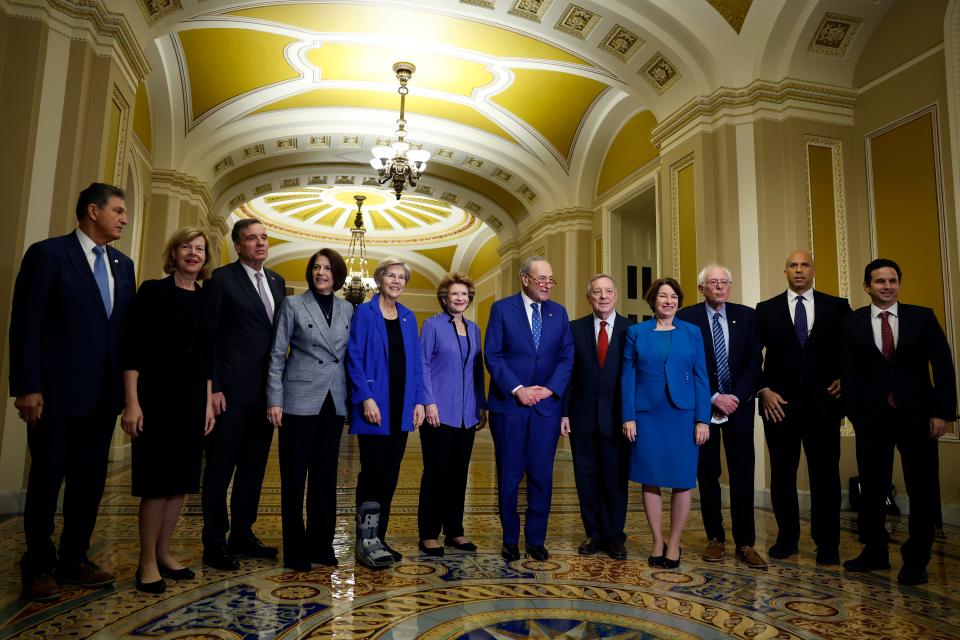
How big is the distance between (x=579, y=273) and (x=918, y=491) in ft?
22.4

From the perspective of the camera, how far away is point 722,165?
5879 mm

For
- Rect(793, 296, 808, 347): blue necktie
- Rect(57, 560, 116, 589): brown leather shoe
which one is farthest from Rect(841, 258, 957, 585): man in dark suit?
Rect(57, 560, 116, 589): brown leather shoe

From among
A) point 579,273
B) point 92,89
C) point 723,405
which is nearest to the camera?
point 723,405

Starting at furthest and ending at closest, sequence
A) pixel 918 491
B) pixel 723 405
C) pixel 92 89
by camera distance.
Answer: pixel 92 89 < pixel 723 405 < pixel 918 491

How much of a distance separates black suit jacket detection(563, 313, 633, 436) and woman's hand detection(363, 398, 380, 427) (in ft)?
3.35

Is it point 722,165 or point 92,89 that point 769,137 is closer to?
point 722,165

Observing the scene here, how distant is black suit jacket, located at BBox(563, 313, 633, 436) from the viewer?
131 inches

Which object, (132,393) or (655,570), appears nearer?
(132,393)

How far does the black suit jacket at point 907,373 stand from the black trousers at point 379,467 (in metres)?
2.19

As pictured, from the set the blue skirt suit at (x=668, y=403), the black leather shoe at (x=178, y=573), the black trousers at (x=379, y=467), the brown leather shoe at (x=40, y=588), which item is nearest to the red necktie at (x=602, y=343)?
the blue skirt suit at (x=668, y=403)

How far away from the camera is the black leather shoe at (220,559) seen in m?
2.79

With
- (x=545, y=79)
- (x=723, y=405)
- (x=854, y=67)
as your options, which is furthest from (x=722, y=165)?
(x=723, y=405)

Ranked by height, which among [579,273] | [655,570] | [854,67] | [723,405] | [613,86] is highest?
[613,86]

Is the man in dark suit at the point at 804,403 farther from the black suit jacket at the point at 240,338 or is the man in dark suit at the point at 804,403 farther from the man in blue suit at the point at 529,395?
the black suit jacket at the point at 240,338
